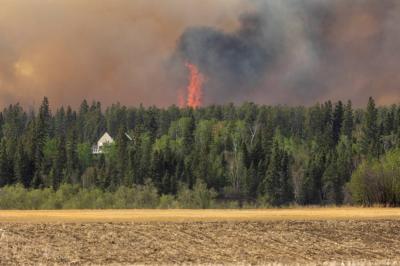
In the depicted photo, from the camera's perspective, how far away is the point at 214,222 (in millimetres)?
57469

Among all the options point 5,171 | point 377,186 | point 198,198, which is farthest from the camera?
point 5,171

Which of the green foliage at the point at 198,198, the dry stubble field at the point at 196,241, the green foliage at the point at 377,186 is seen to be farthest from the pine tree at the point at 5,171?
the dry stubble field at the point at 196,241

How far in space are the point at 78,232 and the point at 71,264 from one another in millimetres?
8268

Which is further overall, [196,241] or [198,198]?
[198,198]

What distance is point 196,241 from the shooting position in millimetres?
51531

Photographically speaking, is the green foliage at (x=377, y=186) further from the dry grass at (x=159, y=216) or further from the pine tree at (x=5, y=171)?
the pine tree at (x=5, y=171)

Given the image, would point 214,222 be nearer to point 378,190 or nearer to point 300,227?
point 300,227

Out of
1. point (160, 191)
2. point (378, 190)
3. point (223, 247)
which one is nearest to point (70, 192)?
point (160, 191)

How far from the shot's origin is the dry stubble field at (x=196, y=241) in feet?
151

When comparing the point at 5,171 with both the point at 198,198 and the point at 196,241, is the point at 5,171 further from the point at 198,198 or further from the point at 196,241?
the point at 196,241

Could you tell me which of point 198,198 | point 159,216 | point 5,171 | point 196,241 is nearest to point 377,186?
point 159,216

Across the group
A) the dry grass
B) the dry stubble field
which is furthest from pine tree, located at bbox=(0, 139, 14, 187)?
the dry stubble field

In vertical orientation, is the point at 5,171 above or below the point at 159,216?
above

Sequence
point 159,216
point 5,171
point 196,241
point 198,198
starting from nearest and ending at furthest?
point 196,241, point 159,216, point 198,198, point 5,171
